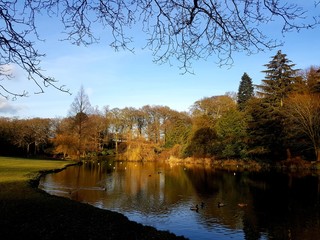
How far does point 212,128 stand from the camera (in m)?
50.7

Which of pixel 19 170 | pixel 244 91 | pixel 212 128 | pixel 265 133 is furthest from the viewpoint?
pixel 244 91

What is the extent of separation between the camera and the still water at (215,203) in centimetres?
1243

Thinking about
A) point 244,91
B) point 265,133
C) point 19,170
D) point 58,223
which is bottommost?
point 58,223

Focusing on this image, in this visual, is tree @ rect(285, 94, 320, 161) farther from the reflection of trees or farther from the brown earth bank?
the brown earth bank

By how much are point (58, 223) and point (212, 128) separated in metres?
43.0

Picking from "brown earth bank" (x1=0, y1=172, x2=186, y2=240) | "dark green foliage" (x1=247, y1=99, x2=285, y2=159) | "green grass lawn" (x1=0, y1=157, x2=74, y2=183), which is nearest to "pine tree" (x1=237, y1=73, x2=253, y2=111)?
"dark green foliage" (x1=247, y1=99, x2=285, y2=159)

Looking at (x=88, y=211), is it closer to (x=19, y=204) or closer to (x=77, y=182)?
(x=19, y=204)

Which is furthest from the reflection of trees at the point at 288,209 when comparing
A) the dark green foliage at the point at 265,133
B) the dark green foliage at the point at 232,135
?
the dark green foliage at the point at 232,135

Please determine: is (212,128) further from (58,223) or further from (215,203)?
(58,223)

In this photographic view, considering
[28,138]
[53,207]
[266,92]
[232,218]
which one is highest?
[266,92]

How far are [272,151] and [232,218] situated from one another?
1066 inches

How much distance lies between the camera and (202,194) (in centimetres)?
2012

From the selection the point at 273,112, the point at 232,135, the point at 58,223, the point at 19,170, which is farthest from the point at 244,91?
the point at 58,223

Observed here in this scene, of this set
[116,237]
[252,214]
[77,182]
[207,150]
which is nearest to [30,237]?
[116,237]
